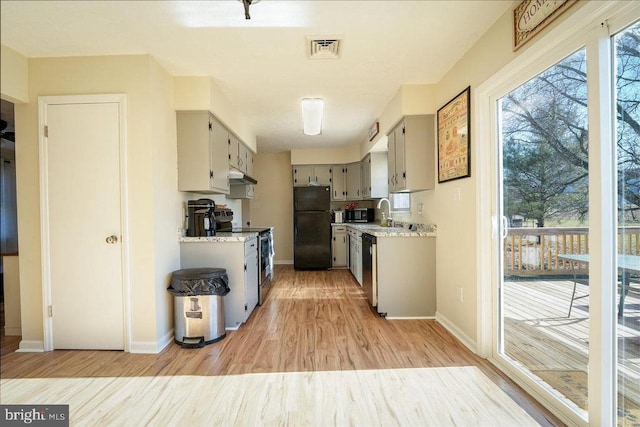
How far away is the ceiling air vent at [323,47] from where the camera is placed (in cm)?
224

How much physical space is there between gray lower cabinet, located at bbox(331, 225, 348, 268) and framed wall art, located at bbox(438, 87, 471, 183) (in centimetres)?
306

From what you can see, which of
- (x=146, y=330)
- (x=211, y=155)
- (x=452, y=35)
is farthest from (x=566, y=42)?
(x=146, y=330)

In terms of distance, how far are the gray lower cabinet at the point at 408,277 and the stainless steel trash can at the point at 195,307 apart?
1601mm

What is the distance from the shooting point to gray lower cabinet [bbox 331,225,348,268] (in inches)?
231

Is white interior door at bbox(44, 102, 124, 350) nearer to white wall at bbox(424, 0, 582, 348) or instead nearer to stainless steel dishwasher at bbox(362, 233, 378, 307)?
stainless steel dishwasher at bbox(362, 233, 378, 307)

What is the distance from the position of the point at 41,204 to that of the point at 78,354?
1.21 m

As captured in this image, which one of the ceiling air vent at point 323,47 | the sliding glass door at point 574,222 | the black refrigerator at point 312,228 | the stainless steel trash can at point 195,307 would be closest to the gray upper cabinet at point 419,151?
the sliding glass door at point 574,222

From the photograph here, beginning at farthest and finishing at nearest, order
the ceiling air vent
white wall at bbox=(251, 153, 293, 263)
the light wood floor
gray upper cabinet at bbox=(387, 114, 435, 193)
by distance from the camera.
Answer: white wall at bbox=(251, 153, 293, 263) → gray upper cabinet at bbox=(387, 114, 435, 193) → the ceiling air vent → the light wood floor

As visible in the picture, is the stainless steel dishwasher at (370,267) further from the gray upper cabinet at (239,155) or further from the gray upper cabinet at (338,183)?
the gray upper cabinet at (338,183)

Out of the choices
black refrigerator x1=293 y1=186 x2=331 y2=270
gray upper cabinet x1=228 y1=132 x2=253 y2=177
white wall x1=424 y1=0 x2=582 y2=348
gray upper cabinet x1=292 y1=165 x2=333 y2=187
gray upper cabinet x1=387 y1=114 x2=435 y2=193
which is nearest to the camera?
white wall x1=424 y1=0 x2=582 y2=348

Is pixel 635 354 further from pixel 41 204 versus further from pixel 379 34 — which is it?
pixel 41 204

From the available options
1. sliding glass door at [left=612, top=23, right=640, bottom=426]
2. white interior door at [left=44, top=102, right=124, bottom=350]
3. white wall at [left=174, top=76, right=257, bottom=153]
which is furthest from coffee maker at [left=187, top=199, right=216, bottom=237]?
sliding glass door at [left=612, top=23, right=640, bottom=426]
